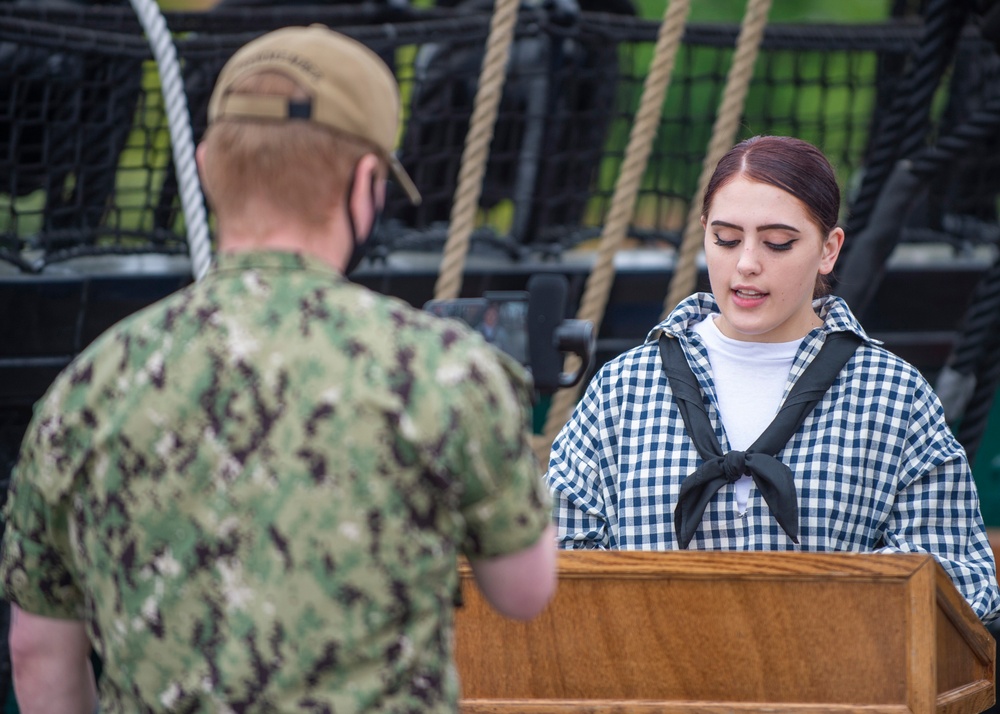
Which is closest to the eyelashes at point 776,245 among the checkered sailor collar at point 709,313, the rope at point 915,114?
the checkered sailor collar at point 709,313

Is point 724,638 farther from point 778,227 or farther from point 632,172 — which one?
point 632,172

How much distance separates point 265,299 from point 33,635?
0.40m

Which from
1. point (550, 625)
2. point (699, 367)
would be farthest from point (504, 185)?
point (550, 625)

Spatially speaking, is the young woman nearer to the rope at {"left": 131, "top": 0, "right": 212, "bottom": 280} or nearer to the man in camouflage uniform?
the man in camouflage uniform

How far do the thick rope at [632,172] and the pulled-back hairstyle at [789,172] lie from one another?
100 cm

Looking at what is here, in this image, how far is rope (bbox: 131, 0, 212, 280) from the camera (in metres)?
2.47

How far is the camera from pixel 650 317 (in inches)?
131

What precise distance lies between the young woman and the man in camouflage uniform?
0.69 meters

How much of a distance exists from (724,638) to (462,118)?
204 centimetres

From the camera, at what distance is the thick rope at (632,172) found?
9.52 feet

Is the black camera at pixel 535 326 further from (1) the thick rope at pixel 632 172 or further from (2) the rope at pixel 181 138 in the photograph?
(1) the thick rope at pixel 632 172

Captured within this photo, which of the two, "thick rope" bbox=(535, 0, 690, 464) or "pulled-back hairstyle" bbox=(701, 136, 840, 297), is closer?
"pulled-back hairstyle" bbox=(701, 136, 840, 297)

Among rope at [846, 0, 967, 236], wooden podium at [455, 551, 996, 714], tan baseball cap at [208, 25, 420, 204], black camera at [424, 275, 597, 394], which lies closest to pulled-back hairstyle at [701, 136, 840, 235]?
black camera at [424, 275, 597, 394]

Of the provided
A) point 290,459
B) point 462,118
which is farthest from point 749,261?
point 462,118
